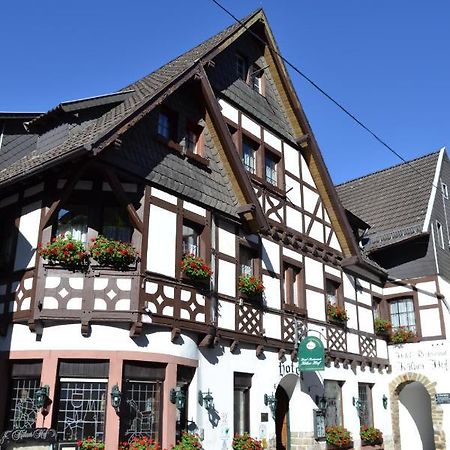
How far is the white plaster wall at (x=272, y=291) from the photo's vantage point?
1588 cm

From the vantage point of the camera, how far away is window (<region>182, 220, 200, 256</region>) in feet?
44.9

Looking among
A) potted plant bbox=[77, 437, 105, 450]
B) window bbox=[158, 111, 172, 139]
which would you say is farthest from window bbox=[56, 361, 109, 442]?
window bbox=[158, 111, 172, 139]

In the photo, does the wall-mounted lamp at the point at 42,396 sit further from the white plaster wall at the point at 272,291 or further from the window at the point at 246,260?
the white plaster wall at the point at 272,291

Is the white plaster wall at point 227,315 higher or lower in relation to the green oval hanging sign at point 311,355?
higher

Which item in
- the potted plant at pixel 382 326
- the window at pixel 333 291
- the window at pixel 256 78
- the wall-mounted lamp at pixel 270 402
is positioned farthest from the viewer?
the potted plant at pixel 382 326

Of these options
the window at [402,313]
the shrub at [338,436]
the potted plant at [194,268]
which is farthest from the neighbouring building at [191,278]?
the window at [402,313]

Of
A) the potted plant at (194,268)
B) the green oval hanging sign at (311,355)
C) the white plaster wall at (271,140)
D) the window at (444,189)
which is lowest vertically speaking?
the green oval hanging sign at (311,355)

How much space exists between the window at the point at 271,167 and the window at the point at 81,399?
27.0 ft

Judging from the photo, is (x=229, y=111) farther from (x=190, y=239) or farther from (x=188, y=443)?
(x=188, y=443)

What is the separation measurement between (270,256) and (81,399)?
6903mm

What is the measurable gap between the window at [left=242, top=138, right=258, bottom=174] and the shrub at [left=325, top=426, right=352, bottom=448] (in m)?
7.93

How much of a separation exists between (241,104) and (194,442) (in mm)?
9321

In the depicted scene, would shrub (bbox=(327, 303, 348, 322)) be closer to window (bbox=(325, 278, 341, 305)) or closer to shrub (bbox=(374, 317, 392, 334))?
window (bbox=(325, 278, 341, 305))

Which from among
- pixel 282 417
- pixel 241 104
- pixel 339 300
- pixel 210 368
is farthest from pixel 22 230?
pixel 339 300
